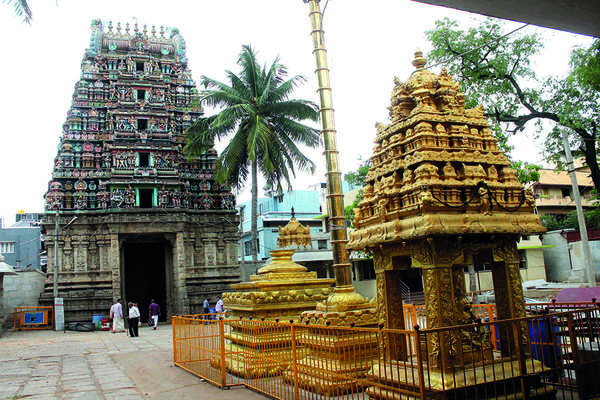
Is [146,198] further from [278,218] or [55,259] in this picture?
[278,218]

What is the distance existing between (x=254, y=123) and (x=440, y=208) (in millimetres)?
16932

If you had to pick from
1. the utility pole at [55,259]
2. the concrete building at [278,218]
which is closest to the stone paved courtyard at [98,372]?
the utility pole at [55,259]

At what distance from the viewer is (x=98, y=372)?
10.1 m

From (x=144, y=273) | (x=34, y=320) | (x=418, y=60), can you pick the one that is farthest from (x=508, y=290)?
(x=144, y=273)

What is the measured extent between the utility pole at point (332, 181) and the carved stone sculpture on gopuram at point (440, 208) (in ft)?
3.66

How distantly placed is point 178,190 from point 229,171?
158 inches

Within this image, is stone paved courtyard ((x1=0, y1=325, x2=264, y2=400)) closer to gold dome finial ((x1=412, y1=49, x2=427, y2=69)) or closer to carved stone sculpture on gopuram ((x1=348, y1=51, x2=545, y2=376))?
carved stone sculpture on gopuram ((x1=348, y1=51, x2=545, y2=376))

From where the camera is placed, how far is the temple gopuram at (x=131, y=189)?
22391mm

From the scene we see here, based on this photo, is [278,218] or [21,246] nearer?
[278,218]

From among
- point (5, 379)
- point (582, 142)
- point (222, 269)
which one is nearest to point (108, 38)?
point (222, 269)

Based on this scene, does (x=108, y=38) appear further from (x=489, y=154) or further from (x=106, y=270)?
(x=489, y=154)

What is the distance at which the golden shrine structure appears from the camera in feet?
26.6

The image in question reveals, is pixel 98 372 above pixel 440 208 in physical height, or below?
below

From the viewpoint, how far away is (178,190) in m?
24.3
